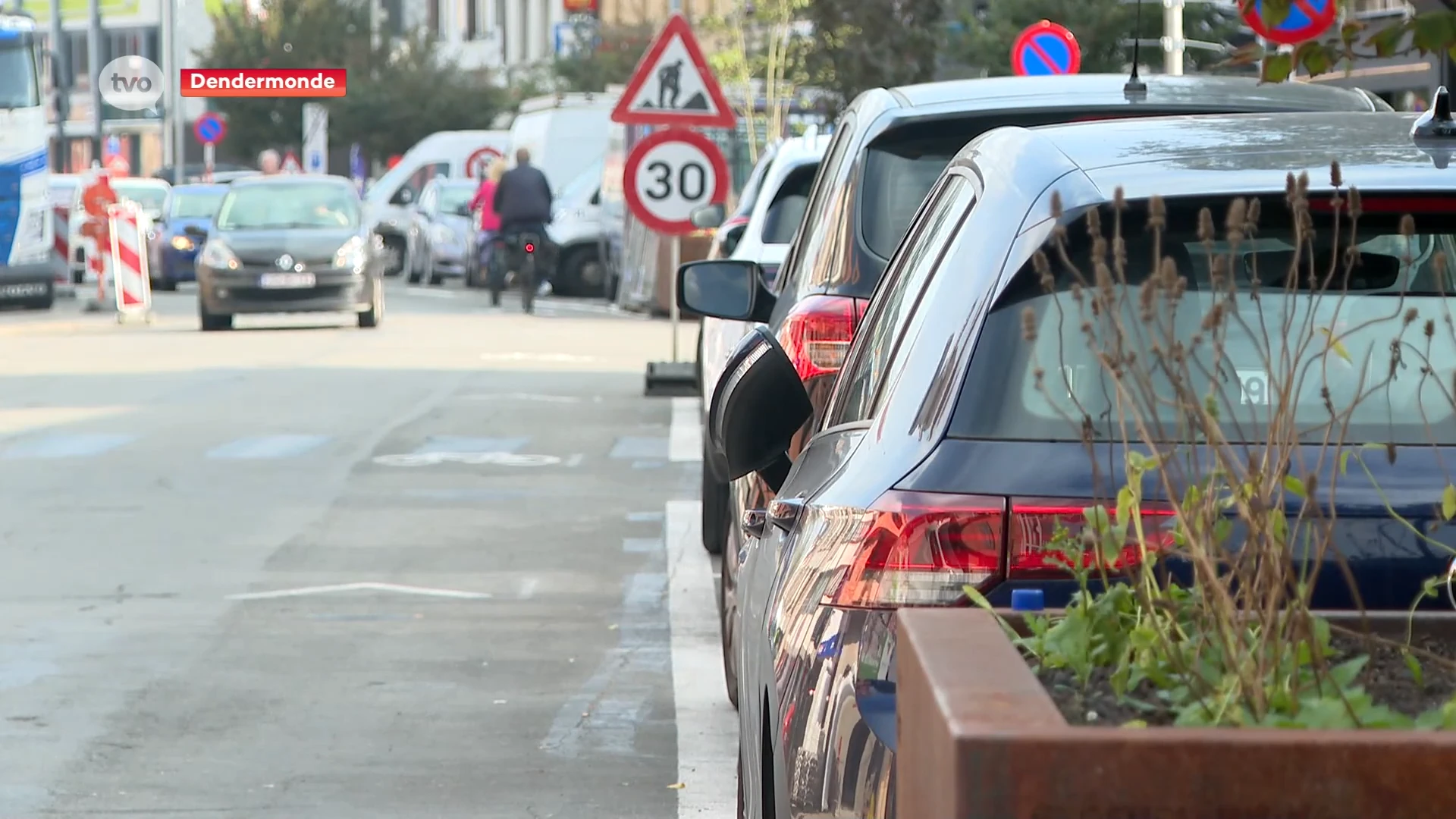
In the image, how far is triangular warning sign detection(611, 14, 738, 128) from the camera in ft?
61.1

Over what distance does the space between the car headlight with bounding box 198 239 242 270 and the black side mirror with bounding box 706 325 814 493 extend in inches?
909

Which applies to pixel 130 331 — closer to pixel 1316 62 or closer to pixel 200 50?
pixel 1316 62

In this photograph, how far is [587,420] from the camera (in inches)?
650

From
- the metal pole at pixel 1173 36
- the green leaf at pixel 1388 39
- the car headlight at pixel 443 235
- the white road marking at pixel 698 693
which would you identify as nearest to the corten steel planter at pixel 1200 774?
the green leaf at pixel 1388 39

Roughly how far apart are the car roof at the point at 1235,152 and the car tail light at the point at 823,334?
220cm

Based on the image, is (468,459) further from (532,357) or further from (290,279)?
(290,279)

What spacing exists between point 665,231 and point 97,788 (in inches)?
487

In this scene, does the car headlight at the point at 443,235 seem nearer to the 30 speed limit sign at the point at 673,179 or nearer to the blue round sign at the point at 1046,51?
the blue round sign at the point at 1046,51

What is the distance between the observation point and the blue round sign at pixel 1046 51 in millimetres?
20984

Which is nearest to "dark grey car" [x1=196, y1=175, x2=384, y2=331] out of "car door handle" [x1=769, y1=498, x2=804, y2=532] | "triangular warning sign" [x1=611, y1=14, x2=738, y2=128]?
"triangular warning sign" [x1=611, y1=14, x2=738, y2=128]

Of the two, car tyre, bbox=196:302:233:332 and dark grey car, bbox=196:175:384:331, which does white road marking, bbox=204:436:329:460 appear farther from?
car tyre, bbox=196:302:233:332

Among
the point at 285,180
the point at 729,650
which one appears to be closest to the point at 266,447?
the point at 729,650

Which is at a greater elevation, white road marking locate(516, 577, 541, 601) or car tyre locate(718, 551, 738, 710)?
car tyre locate(718, 551, 738, 710)

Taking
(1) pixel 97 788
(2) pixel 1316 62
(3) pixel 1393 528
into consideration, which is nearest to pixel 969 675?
(3) pixel 1393 528
